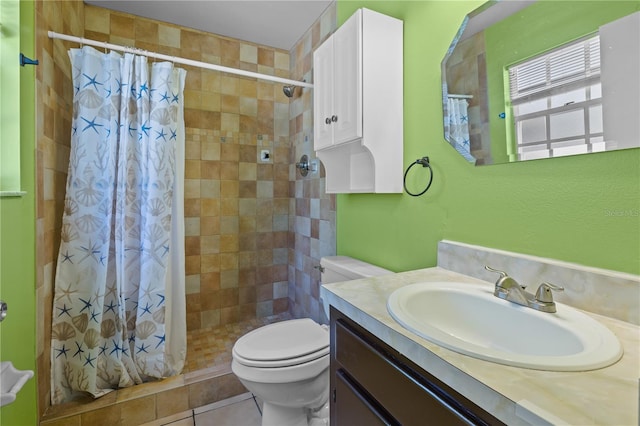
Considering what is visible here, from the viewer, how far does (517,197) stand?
36.5 inches

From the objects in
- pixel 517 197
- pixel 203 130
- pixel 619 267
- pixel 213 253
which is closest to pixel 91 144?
pixel 203 130

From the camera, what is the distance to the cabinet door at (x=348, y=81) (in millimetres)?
1307

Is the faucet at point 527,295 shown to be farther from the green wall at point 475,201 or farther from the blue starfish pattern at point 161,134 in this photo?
the blue starfish pattern at point 161,134

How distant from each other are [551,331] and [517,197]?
41 centimetres

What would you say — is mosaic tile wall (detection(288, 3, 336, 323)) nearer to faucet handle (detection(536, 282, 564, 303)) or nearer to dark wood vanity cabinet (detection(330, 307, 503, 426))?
dark wood vanity cabinet (detection(330, 307, 503, 426))

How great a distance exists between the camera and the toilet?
1245 mm

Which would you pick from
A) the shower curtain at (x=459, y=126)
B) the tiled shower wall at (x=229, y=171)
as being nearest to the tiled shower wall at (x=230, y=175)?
the tiled shower wall at (x=229, y=171)

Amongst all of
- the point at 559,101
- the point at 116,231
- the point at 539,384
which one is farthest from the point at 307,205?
the point at 539,384

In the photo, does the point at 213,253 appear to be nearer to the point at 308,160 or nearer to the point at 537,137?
the point at 308,160

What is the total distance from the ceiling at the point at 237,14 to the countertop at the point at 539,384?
7.04ft

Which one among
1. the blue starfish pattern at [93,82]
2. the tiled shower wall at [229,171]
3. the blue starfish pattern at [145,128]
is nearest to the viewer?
the blue starfish pattern at [93,82]

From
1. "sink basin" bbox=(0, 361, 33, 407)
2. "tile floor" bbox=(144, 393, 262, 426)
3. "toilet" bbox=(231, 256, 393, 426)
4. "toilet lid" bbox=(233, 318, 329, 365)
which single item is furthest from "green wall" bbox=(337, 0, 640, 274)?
"sink basin" bbox=(0, 361, 33, 407)

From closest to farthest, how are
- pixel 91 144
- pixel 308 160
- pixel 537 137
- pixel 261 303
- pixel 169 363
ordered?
1. pixel 537 137
2. pixel 91 144
3. pixel 169 363
4. pixel 308 160
5. pixel 261 303

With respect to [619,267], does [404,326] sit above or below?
below
